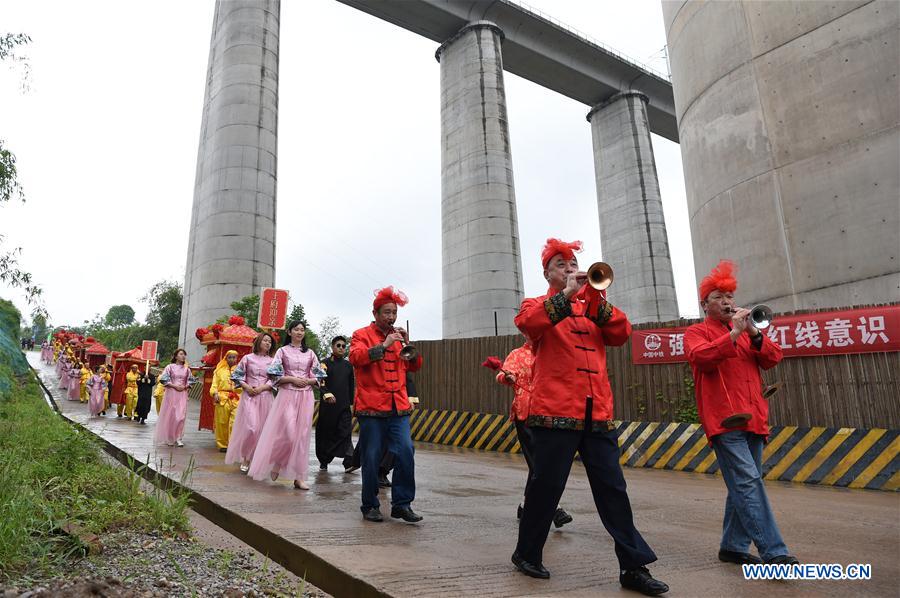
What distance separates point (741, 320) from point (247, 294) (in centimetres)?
2215

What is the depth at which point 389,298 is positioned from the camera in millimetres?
5066

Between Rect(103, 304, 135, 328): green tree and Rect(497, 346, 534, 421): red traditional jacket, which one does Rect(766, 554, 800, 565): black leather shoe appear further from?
Rect(103, 304, 135, 328): green tree

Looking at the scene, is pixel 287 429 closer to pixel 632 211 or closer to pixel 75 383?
pixel 632 211

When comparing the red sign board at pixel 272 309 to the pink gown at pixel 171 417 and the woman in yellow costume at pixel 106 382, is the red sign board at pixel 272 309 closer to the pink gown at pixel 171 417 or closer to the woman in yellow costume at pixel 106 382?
the pink gown at pixel 171 417

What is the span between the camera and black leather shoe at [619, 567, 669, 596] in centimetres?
286

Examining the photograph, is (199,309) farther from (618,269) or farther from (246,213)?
(618,269)

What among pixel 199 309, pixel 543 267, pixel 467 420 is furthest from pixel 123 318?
pixel 543 267

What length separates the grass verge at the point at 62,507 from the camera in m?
3.27

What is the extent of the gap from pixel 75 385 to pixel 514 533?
33668 millimetres

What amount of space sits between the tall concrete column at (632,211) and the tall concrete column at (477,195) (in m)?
9.55

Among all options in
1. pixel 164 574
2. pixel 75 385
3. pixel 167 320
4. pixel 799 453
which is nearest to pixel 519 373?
pixel 164 574

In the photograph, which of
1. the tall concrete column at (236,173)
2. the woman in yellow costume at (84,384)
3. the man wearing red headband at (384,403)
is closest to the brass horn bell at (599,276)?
the man wearing red headband at (384,403)

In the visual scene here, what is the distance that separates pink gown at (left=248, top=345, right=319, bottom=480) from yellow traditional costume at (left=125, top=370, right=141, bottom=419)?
15742 millimetres

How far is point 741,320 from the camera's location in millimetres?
3451
